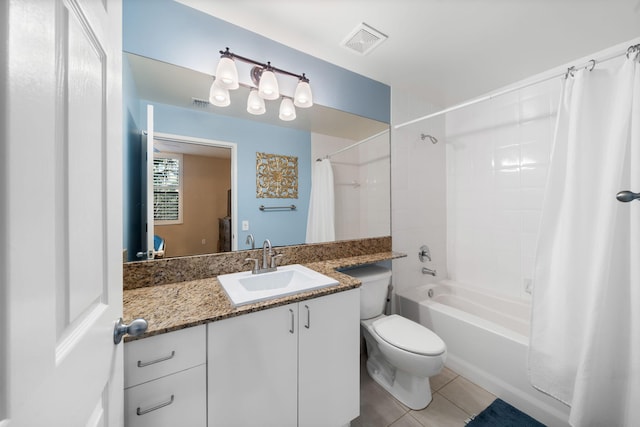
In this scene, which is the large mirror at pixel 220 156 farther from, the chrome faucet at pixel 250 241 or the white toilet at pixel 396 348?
the white toilet at pixel 396 348

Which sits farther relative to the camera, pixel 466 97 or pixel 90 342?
pixel 466 97

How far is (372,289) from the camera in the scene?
1787mm

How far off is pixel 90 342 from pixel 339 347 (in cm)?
103

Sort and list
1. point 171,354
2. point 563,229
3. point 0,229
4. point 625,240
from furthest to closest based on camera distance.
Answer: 1. point 563,229
2. point 625,240
3. point 171,354
4. point 0,229

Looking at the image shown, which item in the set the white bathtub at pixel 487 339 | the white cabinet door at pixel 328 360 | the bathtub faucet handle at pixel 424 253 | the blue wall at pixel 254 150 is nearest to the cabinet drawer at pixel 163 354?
the white cabinet door at pixel 328 360

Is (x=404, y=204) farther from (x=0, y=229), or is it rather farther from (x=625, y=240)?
(x=0, y=229)

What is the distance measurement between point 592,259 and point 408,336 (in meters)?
1.00

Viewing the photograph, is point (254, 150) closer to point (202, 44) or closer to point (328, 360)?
point (202, 44)

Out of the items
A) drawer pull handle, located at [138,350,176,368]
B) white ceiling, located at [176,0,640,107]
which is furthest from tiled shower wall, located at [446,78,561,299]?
drawer pull handle, located at [138,350,176,368]

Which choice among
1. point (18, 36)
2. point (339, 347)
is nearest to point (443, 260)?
point (339, 347)

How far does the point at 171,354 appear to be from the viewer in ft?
2.82

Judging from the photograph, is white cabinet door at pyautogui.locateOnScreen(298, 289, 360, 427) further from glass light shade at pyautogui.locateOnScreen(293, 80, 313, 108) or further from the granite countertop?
glass light shade at pyautogui.locateOnScreen(293, 80, 313, 108)

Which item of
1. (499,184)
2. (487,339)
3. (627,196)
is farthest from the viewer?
(499,184)

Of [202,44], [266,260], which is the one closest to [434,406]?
[266,260]
